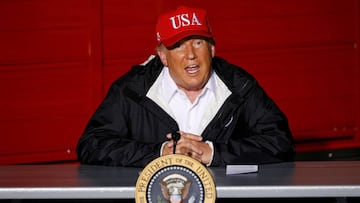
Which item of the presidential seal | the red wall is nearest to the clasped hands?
the presidential seal

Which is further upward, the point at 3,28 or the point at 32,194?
the point at 3,28

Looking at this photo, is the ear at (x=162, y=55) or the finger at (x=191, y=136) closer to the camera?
the finger at (x=191, y=136)

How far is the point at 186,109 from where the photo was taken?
4.42 metres

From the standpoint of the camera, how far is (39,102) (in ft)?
21.5

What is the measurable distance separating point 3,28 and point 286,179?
3.14 m

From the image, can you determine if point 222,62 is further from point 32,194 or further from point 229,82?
point 32,194

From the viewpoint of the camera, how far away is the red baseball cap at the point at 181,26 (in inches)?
165

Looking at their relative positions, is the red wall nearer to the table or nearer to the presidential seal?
the table

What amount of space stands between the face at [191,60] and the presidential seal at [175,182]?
96cm

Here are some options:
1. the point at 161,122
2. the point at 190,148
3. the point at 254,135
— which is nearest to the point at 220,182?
the point at 190,148

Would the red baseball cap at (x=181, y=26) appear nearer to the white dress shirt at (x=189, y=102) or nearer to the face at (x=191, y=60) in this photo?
the face at (x=191, y=60)

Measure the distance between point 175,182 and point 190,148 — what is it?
0.69 metres

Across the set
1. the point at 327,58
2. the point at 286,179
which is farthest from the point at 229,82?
the point at 327,58

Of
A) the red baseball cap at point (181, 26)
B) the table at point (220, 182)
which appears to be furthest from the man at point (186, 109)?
the table at point (220, 182)
